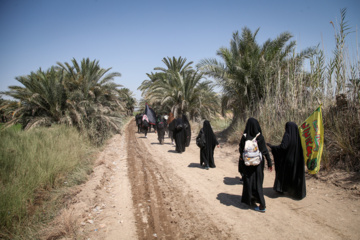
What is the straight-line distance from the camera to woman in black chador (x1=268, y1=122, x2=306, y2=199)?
416cm

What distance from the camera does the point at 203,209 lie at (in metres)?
3.86

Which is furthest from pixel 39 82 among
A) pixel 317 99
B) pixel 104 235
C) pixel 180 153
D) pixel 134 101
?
pixel 134 101

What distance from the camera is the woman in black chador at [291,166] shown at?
13.6 feet

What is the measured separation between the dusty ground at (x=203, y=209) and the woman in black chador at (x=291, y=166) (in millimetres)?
214

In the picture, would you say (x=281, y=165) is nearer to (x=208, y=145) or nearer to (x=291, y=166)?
(x=291, y=166)

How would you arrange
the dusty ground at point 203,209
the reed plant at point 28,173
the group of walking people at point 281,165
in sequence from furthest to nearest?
1. the group of walking people at point 281,165
2. the reed plant at point 28,173
3. the dusty ground at point 203,209

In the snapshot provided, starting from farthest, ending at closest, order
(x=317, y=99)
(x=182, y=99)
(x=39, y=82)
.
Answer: (x=182, y=99)
(x=39, y=82)
(x=317, y=99)

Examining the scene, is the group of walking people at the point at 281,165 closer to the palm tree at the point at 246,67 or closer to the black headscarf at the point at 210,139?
the black headscarf at the point at 210,139

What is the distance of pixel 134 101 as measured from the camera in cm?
5297

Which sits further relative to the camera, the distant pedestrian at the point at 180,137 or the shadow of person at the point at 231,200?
the distant pedestrian at the point at 180,137

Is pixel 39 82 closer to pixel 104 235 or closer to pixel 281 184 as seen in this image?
pixel 104 235

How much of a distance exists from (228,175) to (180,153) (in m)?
3.48

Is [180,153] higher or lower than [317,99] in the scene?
lower

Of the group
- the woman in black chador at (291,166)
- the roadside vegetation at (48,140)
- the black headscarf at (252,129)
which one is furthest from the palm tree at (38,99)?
the woman in black chador at (291,166)
